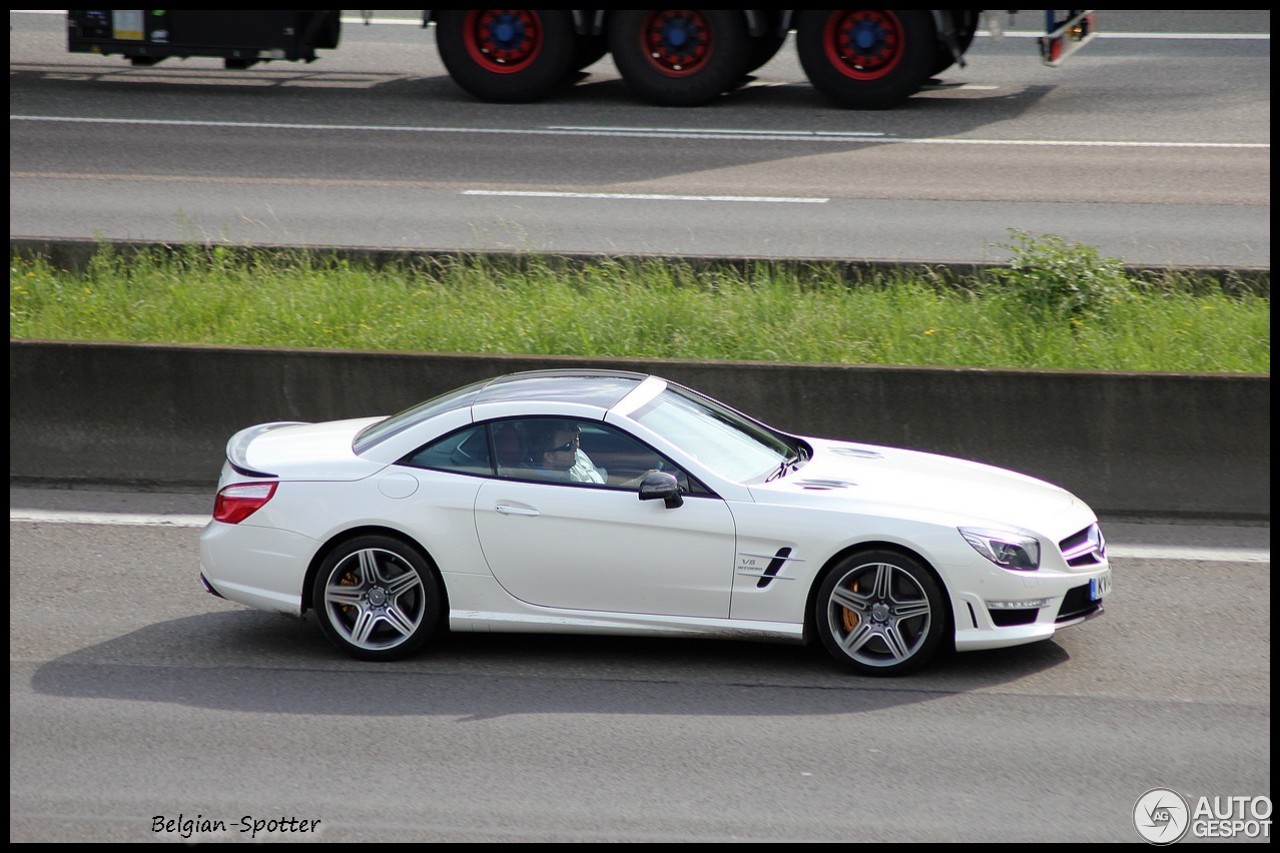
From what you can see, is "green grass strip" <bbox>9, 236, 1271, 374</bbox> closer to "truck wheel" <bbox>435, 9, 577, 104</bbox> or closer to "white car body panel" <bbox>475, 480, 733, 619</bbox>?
"white car body panel" <bbox>475, 480, 733, 619</bbox>

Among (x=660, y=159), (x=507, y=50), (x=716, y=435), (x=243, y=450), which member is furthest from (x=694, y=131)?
(x=243, y=450)

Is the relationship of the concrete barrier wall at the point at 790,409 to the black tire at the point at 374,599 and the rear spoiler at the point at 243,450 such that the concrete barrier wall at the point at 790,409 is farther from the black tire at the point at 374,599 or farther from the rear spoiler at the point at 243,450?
the black tire at the point at 374,599

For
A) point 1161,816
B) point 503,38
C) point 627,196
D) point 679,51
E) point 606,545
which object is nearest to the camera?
point 1161,816

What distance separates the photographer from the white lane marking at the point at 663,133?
1831 centimetres

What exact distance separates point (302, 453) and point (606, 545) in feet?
5.38

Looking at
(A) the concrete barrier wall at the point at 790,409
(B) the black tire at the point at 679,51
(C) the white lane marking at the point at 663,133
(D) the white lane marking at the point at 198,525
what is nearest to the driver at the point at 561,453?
(A) the concrete barrier wall at the point at 790,409

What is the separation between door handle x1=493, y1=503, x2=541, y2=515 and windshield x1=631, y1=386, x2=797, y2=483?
0.68 metres

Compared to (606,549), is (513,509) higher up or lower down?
higher up

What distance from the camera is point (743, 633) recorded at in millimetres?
6500

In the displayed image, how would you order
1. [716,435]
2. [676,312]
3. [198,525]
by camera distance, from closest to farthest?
[716,435], [198,525], [676,312]

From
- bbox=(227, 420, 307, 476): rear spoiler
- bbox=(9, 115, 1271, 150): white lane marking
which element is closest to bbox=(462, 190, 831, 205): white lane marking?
bbox=(9, 115, 1271, 150): white lane marking

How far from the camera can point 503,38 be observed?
20.2 m

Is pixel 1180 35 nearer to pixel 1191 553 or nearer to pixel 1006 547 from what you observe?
pixel 1191 553

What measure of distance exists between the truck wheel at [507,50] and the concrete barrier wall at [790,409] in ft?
37.3
